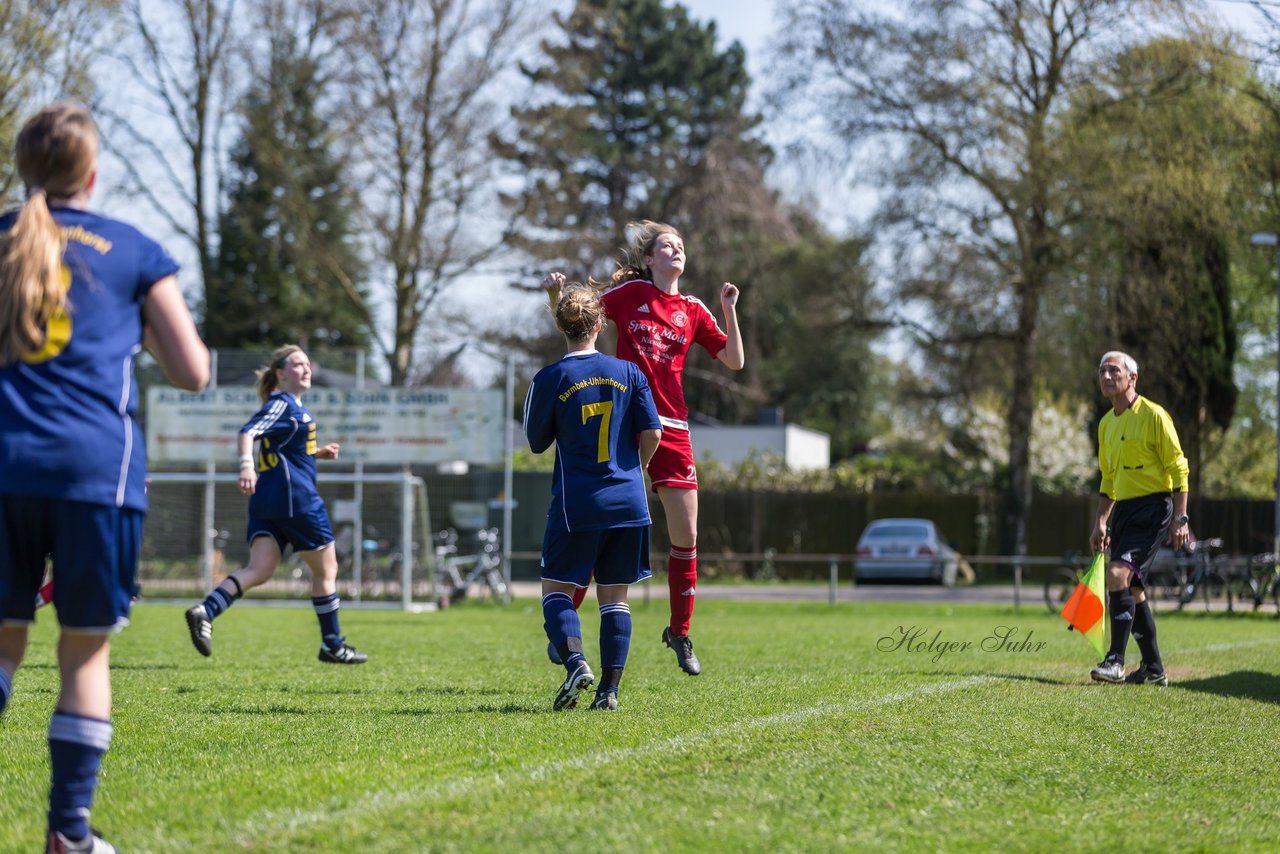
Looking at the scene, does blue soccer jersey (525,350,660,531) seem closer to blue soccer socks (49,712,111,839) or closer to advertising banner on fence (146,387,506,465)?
blue soccer socks (49,712,111,839)

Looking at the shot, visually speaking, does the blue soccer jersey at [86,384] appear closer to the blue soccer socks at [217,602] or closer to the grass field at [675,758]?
the grass field at [675,758]

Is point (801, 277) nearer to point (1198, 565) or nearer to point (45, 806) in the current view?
point (1198, 565)

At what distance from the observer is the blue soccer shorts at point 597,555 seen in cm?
640

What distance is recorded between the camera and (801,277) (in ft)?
133

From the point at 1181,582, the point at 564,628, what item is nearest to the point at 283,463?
the point at 564,628

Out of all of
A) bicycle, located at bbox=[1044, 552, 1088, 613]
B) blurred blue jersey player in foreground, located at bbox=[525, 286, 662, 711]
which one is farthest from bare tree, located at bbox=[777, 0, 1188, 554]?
blurred blue jersey player in foreground, located at bbox=[525, 286, 662, 711]

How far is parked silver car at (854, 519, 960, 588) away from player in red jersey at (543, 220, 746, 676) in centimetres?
1995

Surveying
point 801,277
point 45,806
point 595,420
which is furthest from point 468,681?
point 801,277

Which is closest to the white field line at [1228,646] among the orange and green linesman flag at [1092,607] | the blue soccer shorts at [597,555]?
the orange and green linesman flag at [1092,607]

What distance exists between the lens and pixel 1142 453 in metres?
8.38

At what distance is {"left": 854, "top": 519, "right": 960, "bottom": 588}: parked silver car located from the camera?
93.7ft

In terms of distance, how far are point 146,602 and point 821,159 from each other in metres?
16.4

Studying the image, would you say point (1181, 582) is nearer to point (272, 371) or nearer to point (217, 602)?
point (272, 371)

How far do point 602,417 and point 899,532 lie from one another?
24.8 meters
